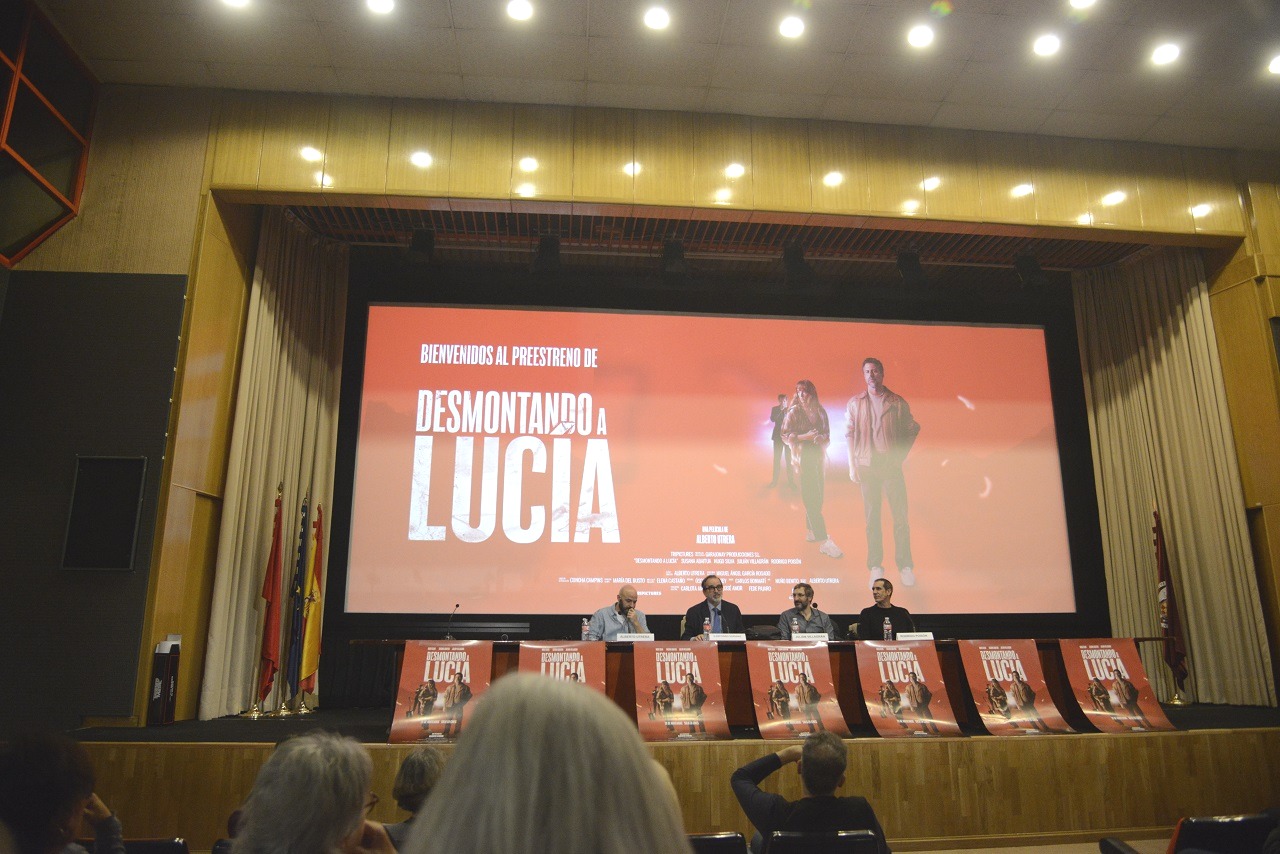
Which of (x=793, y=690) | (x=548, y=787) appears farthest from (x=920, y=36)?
(x=548, y=787)

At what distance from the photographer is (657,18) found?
5562mm

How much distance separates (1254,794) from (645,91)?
6.15 metres

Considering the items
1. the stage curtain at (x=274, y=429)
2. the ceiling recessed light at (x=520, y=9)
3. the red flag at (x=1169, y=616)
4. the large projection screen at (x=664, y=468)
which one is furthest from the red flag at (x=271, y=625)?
the red flag at (x=1169, y=616)

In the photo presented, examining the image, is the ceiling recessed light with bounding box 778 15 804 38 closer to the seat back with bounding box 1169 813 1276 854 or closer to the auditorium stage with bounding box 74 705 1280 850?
the auditorium stage with bounding box 74 705 1280 850

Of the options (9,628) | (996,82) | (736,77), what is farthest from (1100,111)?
(9,628)

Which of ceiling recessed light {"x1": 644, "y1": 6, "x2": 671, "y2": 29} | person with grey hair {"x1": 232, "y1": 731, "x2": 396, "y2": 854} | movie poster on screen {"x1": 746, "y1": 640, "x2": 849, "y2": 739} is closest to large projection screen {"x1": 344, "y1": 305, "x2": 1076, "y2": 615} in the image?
movie poster on screen {"x1": 746, "y1": 640, "x2": 849, "y2": 739}

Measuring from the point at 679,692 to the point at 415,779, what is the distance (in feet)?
9.24

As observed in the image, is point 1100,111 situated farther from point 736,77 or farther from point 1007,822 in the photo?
point 1007,822

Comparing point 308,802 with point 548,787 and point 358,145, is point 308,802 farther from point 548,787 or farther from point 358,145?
point 358,145

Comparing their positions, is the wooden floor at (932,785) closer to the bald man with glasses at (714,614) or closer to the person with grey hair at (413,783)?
the bald man with glasses at (714,614)

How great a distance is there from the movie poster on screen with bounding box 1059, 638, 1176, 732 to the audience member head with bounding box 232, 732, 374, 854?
4.81 m

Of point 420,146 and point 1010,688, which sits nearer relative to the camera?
point 1010,688

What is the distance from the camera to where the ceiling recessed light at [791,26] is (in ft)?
18.3

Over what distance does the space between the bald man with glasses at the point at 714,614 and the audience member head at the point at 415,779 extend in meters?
4.02
